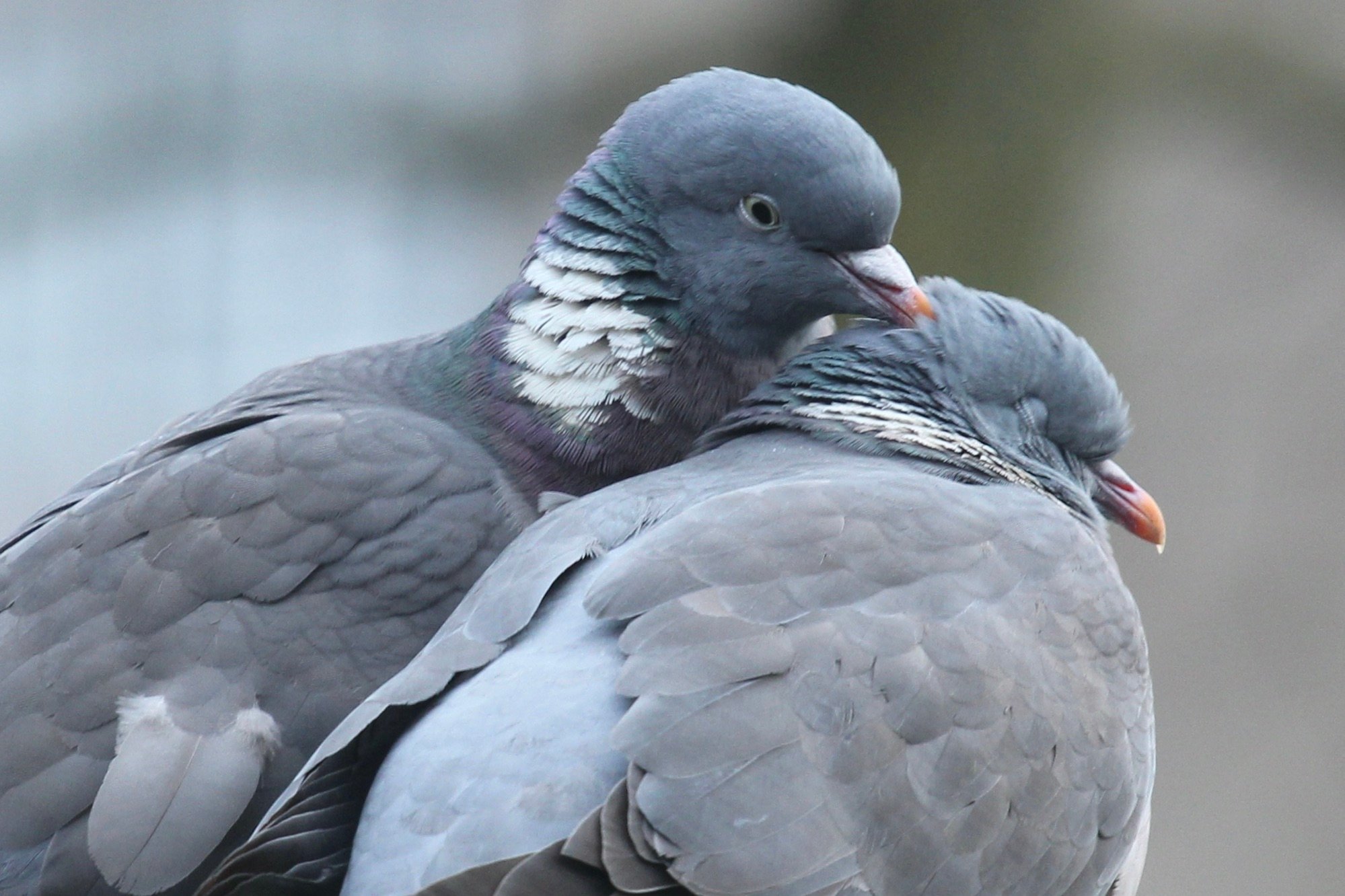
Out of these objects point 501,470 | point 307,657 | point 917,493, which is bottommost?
point 307,657

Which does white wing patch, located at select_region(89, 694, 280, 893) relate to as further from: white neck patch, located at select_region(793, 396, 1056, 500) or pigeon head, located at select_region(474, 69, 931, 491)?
white neck patch, located at select_region(793, 396, 1056, 500)

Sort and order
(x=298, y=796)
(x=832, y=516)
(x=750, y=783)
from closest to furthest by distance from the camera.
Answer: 1. (x=750, y=783)
2. (x=298, y=796)
3. (x=832, y=516)

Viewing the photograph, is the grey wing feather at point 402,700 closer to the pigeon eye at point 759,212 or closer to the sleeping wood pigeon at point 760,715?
the sleeping wood pigeon at point 760,715

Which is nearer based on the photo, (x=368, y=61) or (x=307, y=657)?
(x=307, y=657)

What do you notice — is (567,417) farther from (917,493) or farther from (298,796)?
(298,796)

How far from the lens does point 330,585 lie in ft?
10.2

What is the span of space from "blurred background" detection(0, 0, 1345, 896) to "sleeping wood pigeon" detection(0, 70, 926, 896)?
398cm

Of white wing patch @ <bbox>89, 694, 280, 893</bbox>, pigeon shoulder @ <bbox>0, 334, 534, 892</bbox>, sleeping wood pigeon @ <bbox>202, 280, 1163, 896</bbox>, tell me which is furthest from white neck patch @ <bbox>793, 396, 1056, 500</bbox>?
white wing patch @ <bbox>89, 694, 280, 893</bbox>

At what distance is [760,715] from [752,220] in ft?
4.55

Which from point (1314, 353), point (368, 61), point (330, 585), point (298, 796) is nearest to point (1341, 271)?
point (1314, 353)

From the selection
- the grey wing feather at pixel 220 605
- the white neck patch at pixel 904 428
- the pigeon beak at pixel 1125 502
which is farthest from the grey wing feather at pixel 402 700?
the pigeon beak at pixel 1125 502

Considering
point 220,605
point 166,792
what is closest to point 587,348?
point 220,605

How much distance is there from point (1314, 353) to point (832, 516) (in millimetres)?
5308

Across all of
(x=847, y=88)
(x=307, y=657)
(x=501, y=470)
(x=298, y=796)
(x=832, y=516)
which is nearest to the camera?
(x=298, y=796)
